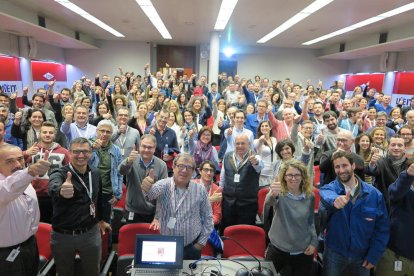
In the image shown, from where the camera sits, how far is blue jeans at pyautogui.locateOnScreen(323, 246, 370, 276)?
2.29 m

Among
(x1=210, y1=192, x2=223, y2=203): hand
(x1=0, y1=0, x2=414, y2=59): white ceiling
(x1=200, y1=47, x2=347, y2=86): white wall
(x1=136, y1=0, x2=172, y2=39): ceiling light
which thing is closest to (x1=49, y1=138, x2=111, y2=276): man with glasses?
(x1=210, y1=192, x2=223, y2=203): hand

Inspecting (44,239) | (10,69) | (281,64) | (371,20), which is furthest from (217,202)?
(281,64)

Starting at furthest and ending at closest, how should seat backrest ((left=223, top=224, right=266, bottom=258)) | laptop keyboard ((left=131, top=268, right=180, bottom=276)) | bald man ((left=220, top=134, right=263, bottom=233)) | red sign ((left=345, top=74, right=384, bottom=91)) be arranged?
red sign ((left=345, top=74, right=384, bottom=91)) < bald man ((left=220, top=134, right=263, bottom=233)) < seat backrest ((left=223, top=224, right=266, bottom=258)) < laptop keyboard ((left=131, top=268, right=180, bottom=276))

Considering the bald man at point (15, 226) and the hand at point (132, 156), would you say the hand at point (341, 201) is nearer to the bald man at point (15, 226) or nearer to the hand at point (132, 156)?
the hand at point (132, 156)

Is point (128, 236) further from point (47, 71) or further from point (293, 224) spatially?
point (47, 71)

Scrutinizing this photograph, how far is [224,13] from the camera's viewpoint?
8.12 metres

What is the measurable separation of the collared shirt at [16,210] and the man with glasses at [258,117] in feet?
13.0

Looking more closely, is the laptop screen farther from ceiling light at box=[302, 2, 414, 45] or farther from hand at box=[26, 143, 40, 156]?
ceiling light at box=[302, 2, 414, 45]

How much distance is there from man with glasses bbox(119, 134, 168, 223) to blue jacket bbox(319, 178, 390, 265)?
1.67 m

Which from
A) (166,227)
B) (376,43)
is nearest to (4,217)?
(166,227)

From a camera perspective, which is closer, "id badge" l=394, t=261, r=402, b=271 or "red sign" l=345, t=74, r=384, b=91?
"id badge" l=394, t=261, r=402, b=271

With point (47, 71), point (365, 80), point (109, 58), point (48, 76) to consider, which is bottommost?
point (48, 76)

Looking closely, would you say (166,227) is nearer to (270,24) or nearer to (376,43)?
(270,24)

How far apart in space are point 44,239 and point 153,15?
750cm
